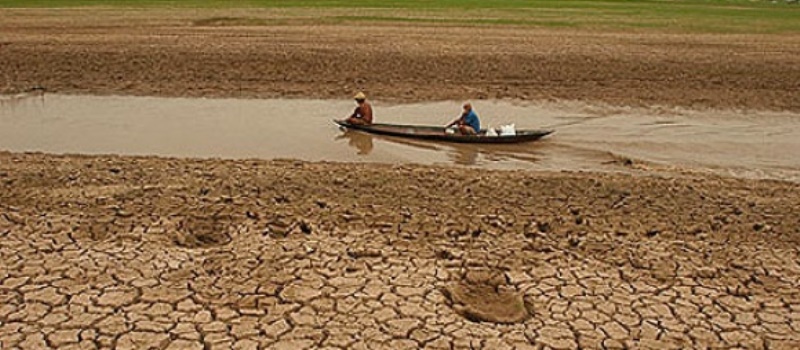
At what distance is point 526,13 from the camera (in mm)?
34594

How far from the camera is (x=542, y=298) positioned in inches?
270

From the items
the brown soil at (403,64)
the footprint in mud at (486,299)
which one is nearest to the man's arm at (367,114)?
the brown soil at (403,64)

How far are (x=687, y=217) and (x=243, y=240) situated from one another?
5.07m

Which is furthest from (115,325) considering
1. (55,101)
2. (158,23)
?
(158,23)

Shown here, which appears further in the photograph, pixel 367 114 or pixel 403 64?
pixel 403 64

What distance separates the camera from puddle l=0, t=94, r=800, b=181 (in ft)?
41.2

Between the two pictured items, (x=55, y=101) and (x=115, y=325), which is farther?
(x=55, y=101)

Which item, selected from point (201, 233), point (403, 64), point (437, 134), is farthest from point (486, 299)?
point (403, 64)

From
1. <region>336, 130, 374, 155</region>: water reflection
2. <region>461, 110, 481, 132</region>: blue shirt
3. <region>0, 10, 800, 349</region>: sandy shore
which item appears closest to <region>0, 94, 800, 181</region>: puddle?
<region>336, 130, 374, 155</region>: water reflection

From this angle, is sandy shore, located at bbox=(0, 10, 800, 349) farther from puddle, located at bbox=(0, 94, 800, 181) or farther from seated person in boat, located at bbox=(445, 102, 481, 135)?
seated person in boat, located at bbox=(445, 102, 481, 135)

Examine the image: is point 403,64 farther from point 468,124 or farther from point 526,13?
point 526,13

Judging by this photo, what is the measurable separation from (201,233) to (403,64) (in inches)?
519

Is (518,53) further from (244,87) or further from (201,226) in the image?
(201,226)

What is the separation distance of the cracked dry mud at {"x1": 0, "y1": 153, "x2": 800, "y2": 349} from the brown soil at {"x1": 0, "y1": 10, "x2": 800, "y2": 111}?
763 centimetres
